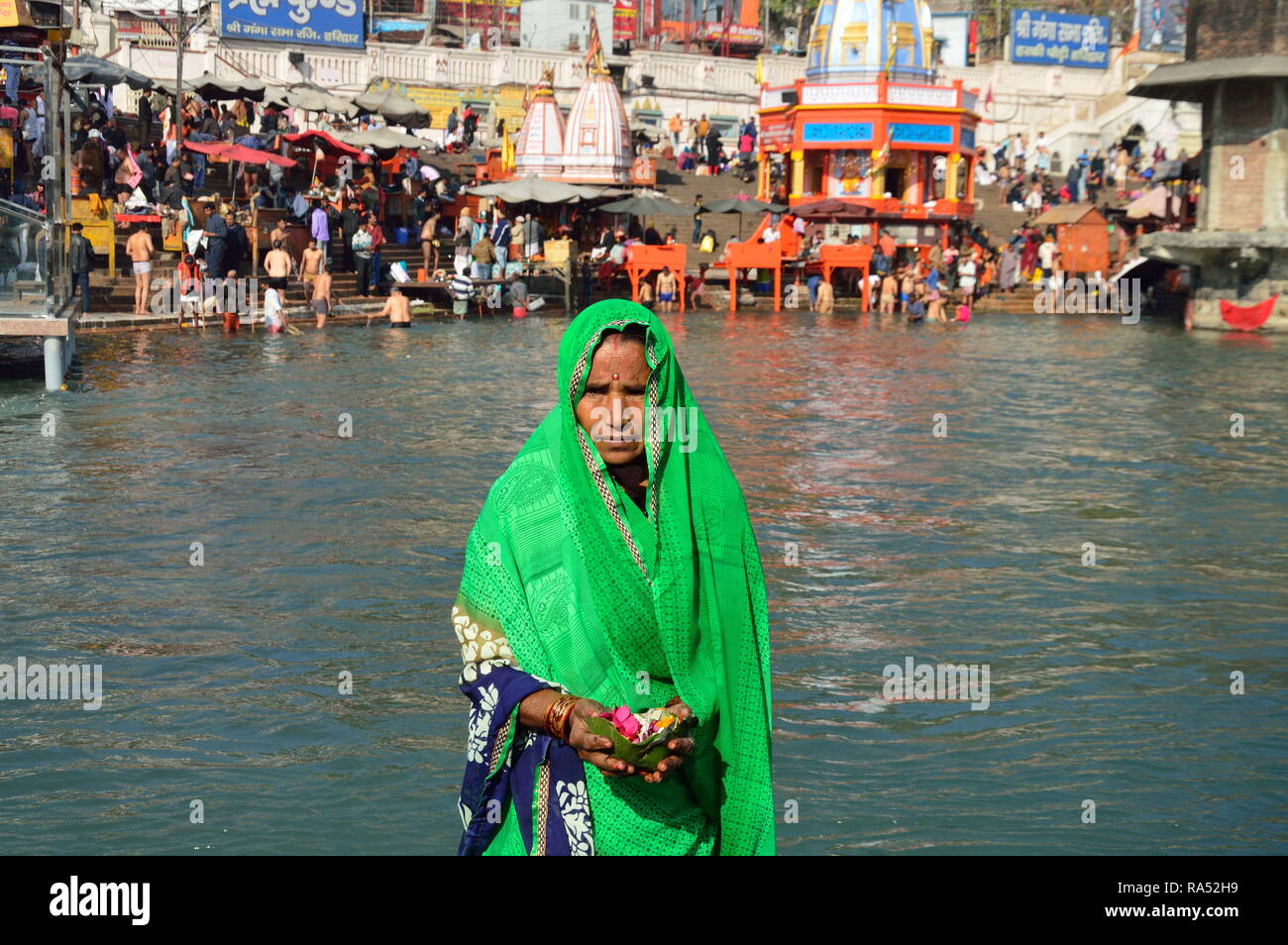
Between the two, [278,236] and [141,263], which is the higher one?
[278,236]

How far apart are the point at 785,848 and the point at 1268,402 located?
50.8 feet

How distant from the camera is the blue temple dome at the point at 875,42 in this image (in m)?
44.7

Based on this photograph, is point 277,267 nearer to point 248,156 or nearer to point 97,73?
point 248,156

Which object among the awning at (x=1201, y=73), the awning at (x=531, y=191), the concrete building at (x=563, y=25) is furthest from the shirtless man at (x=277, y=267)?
the concrete building at (x=563, y=25)

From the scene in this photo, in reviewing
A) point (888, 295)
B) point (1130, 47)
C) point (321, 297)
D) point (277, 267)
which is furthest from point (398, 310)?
point (1130, 47)

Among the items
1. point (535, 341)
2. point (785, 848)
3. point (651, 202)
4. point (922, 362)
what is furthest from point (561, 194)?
point (785, 848)

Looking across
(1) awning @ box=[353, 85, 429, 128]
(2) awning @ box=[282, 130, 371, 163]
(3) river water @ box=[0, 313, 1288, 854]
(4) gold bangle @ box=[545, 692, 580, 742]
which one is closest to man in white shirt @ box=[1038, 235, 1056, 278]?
(1) awning @ box=[353, 85, 429, 128]

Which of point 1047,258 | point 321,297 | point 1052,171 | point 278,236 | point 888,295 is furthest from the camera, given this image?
point 1052,171

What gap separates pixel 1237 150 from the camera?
30.6 meters

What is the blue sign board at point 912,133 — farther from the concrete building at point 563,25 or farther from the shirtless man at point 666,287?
the concrete building at point 563,25

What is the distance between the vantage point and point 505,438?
48.4ft

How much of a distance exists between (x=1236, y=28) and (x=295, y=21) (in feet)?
94.9

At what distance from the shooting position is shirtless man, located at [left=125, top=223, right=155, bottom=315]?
2314 centimetres

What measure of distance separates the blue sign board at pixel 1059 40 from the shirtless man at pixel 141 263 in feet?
145
